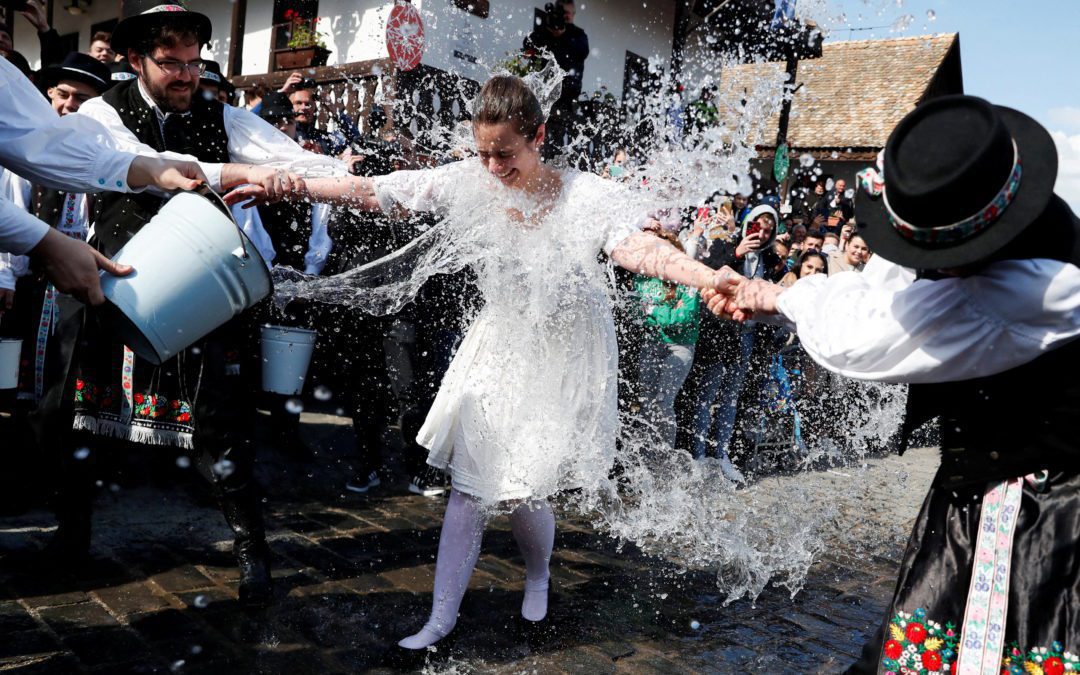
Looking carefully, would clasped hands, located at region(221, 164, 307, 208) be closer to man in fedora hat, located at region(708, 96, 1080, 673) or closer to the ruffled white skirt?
the ruffled white skirt

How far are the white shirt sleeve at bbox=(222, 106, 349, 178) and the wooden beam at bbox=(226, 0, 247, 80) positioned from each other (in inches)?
369

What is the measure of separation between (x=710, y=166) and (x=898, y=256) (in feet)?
6.08

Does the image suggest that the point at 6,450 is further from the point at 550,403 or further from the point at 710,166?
the point at 710,166

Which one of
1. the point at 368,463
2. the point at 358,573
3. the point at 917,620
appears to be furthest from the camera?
the point at 368,463

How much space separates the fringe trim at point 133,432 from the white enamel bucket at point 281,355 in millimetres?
981

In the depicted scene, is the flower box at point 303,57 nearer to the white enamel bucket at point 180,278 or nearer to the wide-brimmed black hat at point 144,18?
the wide-brimmed black hat at point 144,18

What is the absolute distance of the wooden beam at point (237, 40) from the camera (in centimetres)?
1213

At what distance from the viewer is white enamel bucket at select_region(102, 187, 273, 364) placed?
257 cm

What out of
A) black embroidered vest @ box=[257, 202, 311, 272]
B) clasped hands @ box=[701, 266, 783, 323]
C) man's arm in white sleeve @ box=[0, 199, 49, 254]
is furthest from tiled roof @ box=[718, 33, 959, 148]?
man's arm in white sleeve @ box=[0, 199, 49, 254]

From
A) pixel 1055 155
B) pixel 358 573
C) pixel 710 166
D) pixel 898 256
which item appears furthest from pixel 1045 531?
pixel 358 573

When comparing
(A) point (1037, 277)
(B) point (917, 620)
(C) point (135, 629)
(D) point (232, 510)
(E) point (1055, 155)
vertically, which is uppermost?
(E) point (1055, 155)

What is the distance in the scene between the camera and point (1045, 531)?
1.90 m

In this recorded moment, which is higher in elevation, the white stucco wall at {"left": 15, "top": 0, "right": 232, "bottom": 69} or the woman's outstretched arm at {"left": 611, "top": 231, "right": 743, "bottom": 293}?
the white stucco wall at {"left": 15, "top": 0, "right": 232, "bottom": 69}

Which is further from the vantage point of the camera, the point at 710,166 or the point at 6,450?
the point at 6,450
